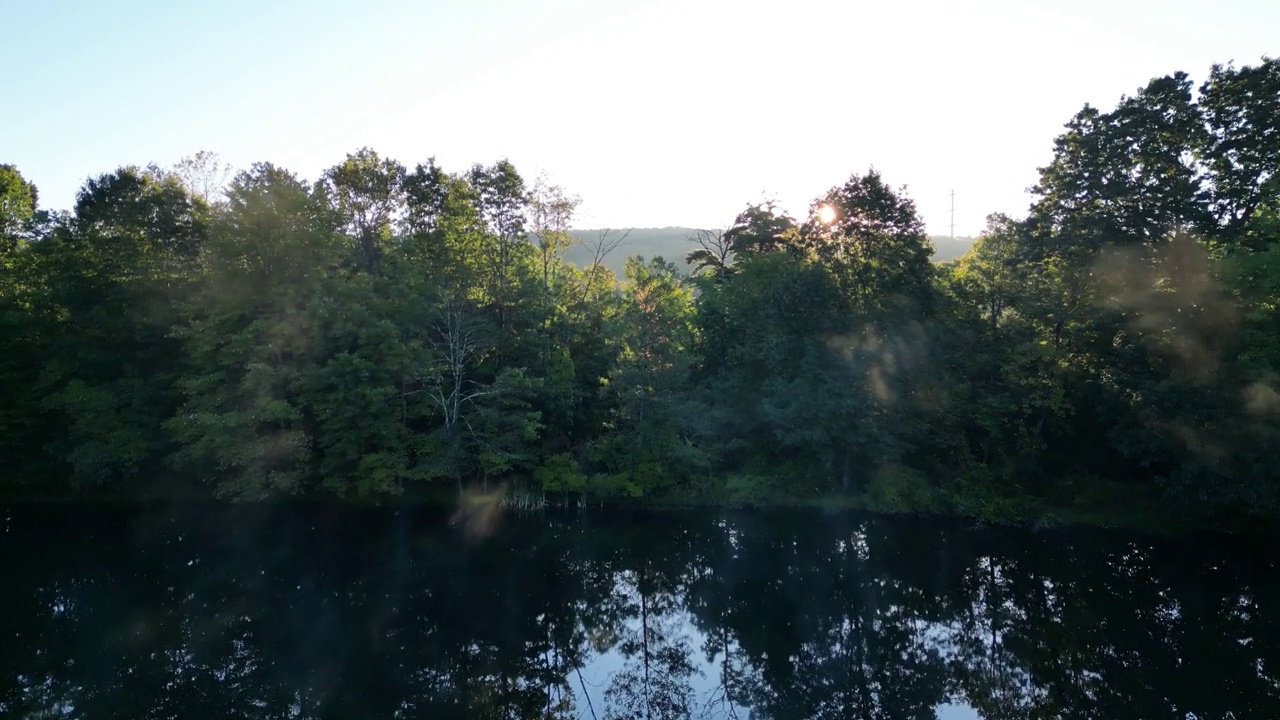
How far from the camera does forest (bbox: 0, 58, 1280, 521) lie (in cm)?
2273

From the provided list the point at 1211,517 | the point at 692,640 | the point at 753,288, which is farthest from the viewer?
the point at 753,288

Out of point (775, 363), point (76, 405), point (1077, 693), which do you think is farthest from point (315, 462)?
point (1077, 693)

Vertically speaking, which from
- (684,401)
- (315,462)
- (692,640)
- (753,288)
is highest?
(753,288)

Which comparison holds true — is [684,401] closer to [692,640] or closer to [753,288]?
[753,288]

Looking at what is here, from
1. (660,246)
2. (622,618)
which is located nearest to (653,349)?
(622,618)

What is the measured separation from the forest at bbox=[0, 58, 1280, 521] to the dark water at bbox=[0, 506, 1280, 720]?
2.25m

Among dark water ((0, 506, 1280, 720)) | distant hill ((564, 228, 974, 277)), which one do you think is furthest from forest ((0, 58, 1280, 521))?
distant hill ((564, 228, 974, 277))

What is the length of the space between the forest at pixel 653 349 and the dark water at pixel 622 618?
225 cm

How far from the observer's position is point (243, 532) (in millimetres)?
23969

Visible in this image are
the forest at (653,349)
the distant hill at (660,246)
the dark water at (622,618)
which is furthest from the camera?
the distant hill at (660,246)

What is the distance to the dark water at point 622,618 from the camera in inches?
501

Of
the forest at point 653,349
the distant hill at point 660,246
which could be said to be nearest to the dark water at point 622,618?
the forest at point 653,349

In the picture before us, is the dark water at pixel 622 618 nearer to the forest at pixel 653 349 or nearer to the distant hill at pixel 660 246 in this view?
the forest at pixel 653 349

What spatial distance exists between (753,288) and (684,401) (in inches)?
201
